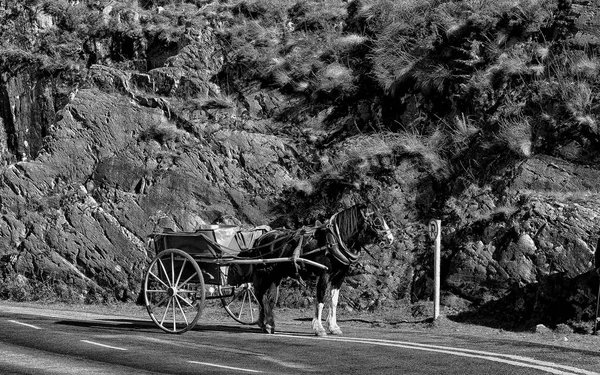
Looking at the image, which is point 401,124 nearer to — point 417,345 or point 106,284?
point 106,284

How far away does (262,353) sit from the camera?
12375 mm

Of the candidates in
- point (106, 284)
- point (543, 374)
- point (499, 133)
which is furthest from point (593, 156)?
point (106, 284)

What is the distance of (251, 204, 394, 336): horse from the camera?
14.4 meters

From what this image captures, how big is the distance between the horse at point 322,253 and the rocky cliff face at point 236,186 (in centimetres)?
360

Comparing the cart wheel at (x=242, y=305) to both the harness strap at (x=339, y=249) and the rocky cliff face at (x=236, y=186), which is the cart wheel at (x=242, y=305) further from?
the harness strap at (x=339, y=249)

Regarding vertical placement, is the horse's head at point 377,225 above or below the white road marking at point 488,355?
above

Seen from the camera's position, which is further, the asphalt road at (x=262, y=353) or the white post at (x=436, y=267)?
the white post at (x=436, y=267)

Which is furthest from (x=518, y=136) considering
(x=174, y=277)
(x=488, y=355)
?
(x=488, y=355)

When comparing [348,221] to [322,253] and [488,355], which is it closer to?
[322,253]

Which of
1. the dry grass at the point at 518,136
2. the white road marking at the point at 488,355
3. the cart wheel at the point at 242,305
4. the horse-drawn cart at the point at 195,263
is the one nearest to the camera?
the white road marking at the point at 488,355

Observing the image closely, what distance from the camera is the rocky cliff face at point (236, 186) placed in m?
17.9

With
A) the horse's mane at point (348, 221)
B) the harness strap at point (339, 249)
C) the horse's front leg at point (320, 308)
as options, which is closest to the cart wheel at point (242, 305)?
the horse's front leg at point (320, 308)

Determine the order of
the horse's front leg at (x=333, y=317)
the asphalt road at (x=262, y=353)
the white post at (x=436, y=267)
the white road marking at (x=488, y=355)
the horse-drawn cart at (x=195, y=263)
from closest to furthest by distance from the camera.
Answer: the white road marking at (x=488, y=355)
the asphalt road at (x=262, y=353)
the horse's front leg at (x=333, y=317)
the horse-drawn cart at (x=195, y=263)
the white post at (x=436, y=267)

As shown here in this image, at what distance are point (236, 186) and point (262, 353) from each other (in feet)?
34.4
